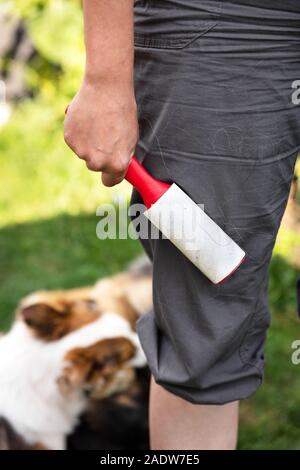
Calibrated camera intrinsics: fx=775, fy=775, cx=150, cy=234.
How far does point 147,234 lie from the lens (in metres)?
1.48

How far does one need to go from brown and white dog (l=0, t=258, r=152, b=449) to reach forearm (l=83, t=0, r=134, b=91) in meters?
1.14

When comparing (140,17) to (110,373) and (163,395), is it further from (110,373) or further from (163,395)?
(110,373)

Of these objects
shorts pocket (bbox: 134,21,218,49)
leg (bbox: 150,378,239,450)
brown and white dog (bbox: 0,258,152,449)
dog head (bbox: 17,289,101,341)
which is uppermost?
shorts pocket (bbox: 134,21,218,49)

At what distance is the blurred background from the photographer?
251cm

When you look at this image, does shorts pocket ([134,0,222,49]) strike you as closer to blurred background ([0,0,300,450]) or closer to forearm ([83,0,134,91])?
forearm ([83,0,134,91])

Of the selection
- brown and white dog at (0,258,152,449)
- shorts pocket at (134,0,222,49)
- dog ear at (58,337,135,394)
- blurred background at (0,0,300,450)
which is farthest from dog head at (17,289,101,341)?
shorts pocket at (134,0,222,49)

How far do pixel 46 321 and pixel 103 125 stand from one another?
46.1 inches

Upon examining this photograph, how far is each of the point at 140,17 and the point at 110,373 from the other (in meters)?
1.18

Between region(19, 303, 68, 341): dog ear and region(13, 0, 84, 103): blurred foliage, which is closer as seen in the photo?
region(19, 303, 68, 341): dog ear

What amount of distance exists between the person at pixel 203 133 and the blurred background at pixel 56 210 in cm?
94

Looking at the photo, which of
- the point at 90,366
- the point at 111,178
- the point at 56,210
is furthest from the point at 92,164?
the point at 56,210

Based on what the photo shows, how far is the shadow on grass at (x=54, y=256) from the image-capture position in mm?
3166
